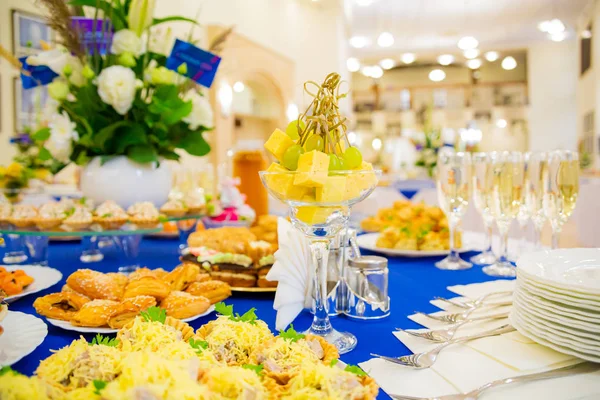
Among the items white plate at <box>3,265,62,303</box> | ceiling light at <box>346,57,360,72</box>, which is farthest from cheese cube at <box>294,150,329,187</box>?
ceiling light at <box>346,57,360,72</box>

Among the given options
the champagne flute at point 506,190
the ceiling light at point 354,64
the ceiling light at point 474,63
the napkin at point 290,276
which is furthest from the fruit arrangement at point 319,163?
the ceiling light at point 474,63

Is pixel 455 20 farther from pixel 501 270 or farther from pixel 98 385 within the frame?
pixel 98 385

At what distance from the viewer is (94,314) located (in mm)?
828

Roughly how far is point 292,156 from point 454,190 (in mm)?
848

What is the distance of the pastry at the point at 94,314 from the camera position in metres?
0.82

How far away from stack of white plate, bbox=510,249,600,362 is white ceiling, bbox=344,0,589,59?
9.58m

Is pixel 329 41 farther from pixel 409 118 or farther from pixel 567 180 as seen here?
pixel 567 180

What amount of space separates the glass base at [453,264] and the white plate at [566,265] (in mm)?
450

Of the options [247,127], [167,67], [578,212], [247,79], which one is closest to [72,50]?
[167,67]

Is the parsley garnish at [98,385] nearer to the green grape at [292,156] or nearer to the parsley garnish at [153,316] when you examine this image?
the parsley garnish at [153,316]

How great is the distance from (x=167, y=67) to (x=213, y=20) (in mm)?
4837

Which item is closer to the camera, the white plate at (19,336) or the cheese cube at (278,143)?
the white plate at (19,336)

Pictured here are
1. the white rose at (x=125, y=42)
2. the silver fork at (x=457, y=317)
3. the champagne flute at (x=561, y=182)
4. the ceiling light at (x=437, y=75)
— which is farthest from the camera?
the ceiling light at (x=437, y=75)

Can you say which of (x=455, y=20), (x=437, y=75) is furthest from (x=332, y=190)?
(x=437, y=75)
